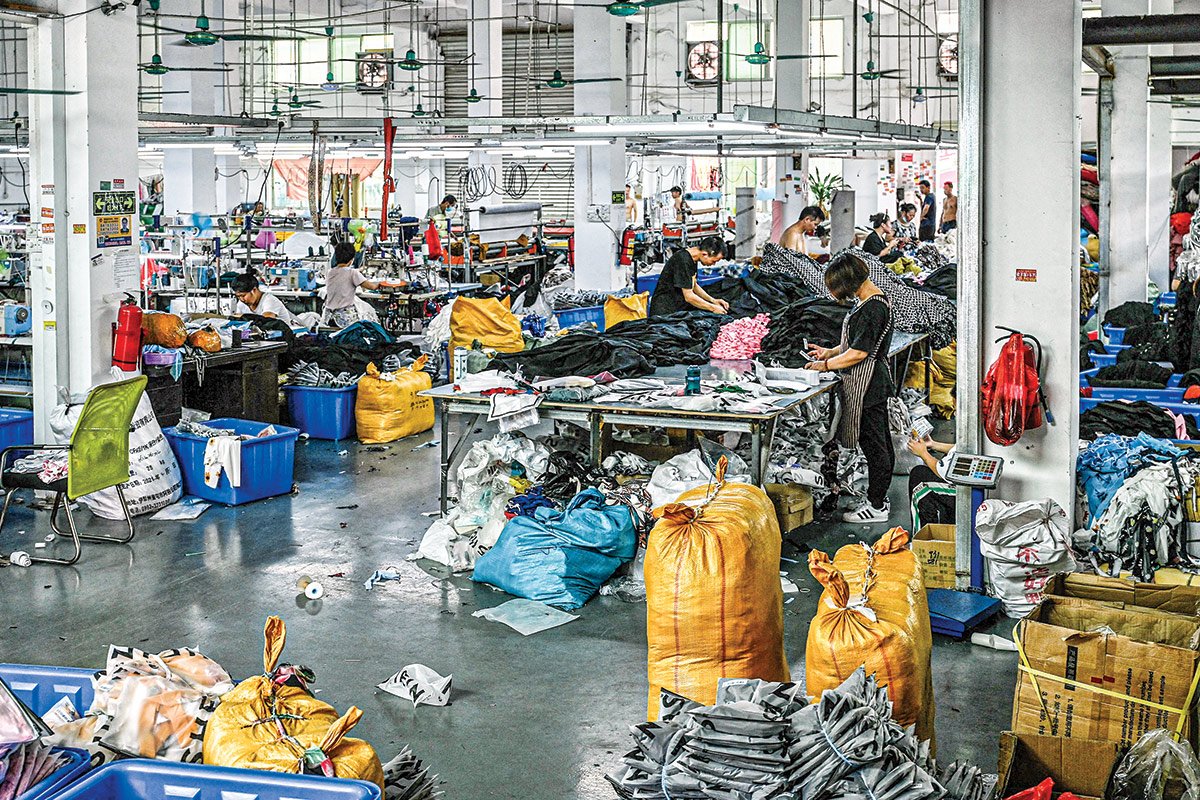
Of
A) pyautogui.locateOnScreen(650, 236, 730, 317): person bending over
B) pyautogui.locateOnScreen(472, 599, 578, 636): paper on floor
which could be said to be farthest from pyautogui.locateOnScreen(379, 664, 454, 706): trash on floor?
pyautogui.locateOnScreen(650, 236, 730, 317): person bending over

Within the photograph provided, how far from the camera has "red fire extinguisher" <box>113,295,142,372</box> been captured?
7855 mm

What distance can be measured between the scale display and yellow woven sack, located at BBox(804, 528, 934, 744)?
1.85 m

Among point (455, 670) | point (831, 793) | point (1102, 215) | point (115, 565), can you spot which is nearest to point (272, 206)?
point (1102, 215)

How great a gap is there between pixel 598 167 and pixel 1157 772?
520 inches

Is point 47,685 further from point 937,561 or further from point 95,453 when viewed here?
point 937,561

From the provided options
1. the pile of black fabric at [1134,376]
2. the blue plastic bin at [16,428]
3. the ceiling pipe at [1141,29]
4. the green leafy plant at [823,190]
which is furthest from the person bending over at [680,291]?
the green leafy plant at [823,190]

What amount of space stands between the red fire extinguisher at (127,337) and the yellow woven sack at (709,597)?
16.1 ft

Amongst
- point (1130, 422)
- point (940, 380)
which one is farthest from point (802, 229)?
point (1130, 422)

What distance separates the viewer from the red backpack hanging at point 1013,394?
5676 millimetres

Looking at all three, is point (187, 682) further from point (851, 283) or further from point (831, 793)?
point (851, 283)

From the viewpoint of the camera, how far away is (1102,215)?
11.0 m

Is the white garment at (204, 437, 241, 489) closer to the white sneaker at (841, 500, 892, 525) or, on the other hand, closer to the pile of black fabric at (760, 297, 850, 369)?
the pile of black fabric at (760, 297, 850, 369)

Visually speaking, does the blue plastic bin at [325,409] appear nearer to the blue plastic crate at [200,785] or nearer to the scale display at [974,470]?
the scale display at [974,470]

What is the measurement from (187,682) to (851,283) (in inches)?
179
